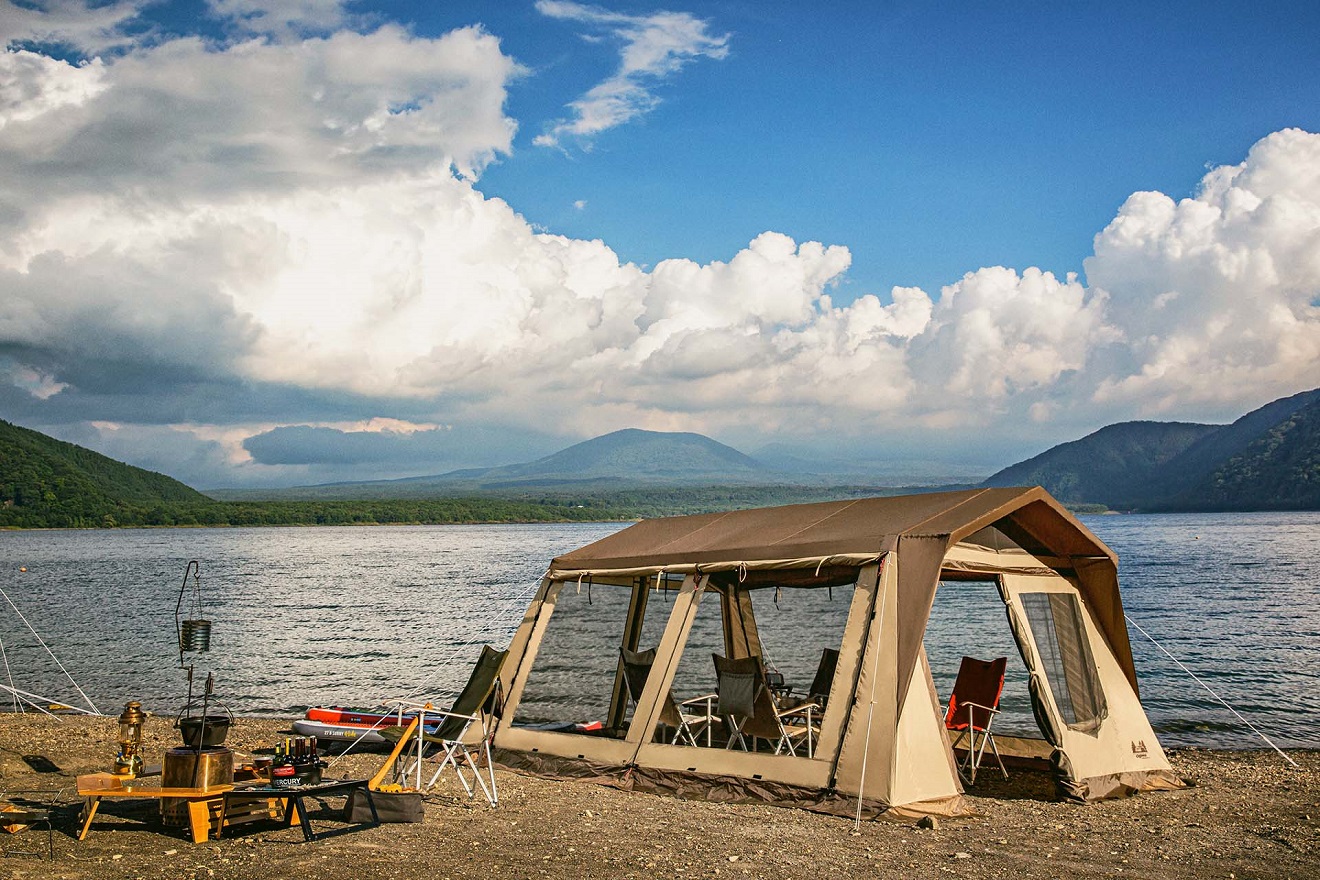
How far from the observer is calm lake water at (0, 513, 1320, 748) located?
14.9 meters

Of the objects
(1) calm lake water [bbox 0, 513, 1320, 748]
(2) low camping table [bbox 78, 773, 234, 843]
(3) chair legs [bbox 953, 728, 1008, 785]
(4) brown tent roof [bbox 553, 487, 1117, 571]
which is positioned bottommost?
(1) calm lake water [bbox 0, 513, 1320, 748]

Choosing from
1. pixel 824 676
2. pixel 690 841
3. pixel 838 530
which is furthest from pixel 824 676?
pixel 690 841

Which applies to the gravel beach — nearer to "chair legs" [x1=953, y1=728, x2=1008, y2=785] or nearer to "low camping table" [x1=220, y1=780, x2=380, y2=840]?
"low camping table" [x1=220, y1=780, x2=380, y2=840]

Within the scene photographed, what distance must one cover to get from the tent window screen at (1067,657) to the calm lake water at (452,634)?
1.79 m

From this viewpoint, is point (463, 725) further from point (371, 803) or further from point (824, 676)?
point (824, 676)

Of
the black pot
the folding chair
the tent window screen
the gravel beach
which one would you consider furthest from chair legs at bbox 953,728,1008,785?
the black pot

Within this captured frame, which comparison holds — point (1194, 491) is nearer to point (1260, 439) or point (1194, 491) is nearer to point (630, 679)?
point (1260, 439)

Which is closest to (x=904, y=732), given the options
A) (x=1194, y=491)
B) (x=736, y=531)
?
(x=736, y=531)

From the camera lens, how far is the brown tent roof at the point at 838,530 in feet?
28.7

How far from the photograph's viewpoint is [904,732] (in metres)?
8.12

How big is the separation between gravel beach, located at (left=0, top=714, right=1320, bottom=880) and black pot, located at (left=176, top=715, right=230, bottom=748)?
62cm

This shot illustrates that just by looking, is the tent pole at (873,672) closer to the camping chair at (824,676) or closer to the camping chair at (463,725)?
the camping chair at (824,676)

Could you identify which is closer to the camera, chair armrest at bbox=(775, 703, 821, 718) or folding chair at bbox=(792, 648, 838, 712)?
chair armrest at bbox=(775, 703, 821, 718)

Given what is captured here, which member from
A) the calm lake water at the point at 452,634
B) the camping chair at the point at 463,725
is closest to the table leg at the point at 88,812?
the camping chair at the point at 463,725
